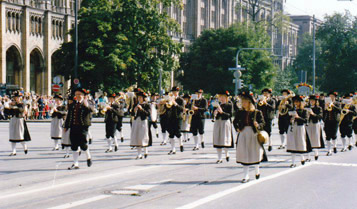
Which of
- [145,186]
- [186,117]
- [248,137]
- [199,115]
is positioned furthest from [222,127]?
[186,117]

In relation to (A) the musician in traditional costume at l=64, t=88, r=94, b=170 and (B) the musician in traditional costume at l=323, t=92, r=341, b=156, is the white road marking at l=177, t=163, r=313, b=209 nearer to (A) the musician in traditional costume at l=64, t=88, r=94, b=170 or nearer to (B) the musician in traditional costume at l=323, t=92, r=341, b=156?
(A) the musician in traditional costume at l=64, t=88, r=94, b=170

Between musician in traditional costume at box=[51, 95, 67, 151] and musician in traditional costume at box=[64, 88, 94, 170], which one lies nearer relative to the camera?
musician in traditional costume at box=[64, 88, 94, 170]

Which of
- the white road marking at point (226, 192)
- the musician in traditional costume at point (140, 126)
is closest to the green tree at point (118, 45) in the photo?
the musician in traditional costume at point (140, 126)

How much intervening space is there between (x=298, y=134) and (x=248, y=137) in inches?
124

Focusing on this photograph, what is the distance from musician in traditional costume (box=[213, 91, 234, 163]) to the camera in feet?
46.6

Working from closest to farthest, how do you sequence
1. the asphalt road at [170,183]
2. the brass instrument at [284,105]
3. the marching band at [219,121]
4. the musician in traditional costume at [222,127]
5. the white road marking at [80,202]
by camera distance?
the white road marking at [80,202] → the asphalt road at [170,183] → the marching band at [219,121] → the musician in traditional costume at [222,127] → the brass instrument at [284,105]

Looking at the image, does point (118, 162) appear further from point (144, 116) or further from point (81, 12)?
point (81, 12)

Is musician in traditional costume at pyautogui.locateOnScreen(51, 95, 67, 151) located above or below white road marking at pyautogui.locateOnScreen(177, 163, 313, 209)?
above

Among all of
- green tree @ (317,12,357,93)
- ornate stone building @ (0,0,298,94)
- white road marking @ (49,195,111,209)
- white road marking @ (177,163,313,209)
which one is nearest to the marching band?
white road marking @ (177,163,313,209)

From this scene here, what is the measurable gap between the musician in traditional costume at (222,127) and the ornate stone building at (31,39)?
41.9 meters

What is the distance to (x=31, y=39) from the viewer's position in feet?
191

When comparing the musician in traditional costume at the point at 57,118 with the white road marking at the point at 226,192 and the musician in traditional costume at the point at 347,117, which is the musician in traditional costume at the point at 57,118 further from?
the musician in traditional costume at the point at 347,117

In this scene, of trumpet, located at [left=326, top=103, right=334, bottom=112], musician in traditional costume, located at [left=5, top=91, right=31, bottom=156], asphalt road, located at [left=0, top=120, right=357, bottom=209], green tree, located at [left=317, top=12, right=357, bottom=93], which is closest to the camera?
asphalt road, located at [left=0, top=120, right=357, bottom=209]

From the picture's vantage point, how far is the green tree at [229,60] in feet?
204
